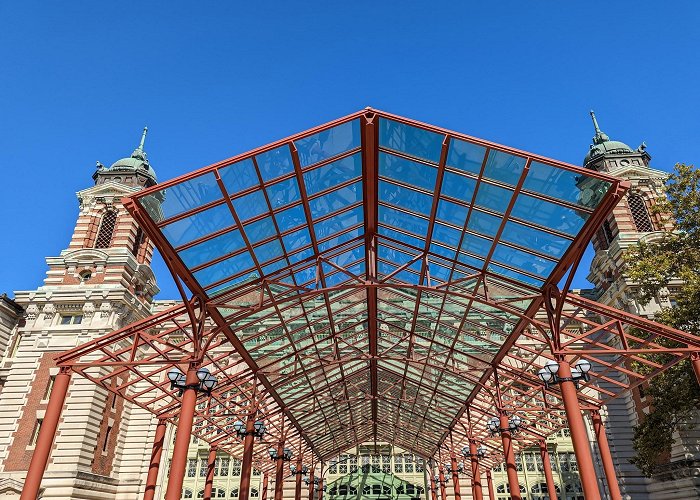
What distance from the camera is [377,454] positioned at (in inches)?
1614

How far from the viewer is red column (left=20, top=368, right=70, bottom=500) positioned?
498 inches

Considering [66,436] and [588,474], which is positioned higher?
[66,436]

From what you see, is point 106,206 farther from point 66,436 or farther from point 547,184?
point 547,184

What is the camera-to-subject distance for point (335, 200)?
1454 centimetres

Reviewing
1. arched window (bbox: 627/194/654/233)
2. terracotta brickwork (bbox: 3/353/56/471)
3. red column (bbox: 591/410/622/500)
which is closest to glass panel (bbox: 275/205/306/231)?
red column (bbox: 591/410/622/500)

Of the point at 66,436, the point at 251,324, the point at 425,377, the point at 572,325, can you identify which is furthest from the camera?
the point at 572,325

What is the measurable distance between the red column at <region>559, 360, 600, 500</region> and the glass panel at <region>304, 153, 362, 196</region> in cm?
785

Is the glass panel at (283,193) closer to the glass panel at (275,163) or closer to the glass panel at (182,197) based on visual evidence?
the glass panel at (275,163)

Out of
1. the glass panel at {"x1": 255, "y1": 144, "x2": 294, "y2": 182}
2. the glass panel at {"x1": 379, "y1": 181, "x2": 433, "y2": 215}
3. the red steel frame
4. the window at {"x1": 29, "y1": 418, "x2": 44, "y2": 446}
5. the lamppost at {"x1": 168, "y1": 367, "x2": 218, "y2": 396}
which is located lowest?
the lamppost at {"x1": 168, "y1": 367, "x2": 218, "y2": 396}

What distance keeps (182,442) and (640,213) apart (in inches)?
1434

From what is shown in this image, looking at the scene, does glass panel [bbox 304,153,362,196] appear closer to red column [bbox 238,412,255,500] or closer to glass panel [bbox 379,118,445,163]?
glass panel [bbox 379,118,445,163]

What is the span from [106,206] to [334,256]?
95.7 ft

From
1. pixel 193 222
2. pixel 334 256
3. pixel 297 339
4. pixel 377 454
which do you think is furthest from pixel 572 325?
pixel 193 222

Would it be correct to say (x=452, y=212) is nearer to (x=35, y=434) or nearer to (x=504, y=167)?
(x=504, y=167)
